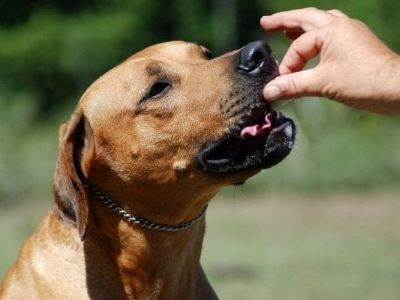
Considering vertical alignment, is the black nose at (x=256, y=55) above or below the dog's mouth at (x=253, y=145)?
above

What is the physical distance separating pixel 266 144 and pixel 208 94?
1.30 ft

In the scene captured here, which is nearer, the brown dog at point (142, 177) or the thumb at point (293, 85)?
the thumb at point (293, 85)

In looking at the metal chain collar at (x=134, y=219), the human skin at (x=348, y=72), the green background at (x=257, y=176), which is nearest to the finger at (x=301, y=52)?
the human skin at (x=348, y=72)

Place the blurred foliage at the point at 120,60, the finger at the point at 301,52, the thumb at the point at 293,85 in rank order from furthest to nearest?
the blurred foliage at the point at 120,60 < the finger at the point at 301,52 < the thumb at the point at 293,85

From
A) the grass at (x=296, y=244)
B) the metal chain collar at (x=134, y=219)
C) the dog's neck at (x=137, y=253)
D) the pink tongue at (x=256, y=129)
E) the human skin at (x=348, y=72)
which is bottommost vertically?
the grass at (x=296, y=244)

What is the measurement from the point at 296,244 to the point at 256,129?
8.24m

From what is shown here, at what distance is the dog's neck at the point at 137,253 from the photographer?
5.58 m

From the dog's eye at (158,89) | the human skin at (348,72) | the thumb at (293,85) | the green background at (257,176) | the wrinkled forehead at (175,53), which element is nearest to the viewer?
the human skin at (348,72)

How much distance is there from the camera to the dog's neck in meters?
5.58

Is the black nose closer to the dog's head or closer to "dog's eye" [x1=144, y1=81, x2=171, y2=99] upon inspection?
the dog's head

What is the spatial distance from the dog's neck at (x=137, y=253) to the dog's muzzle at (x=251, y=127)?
12.5 inches

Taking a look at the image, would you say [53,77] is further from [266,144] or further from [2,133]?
[266,144]

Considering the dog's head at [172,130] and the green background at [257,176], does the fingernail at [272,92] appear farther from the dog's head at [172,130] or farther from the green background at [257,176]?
the green background at [257,176]

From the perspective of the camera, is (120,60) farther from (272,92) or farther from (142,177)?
(272,92)
